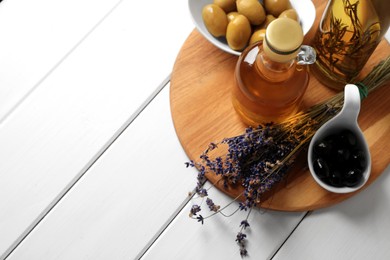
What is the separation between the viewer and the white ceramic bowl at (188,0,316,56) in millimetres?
599

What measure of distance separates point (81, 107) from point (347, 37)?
391mm

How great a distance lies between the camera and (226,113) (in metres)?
0.61

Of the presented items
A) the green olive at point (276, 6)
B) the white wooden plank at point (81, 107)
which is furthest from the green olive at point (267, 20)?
Result: the white wooden plank at point (81, 107)

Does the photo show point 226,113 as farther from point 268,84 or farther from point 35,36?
point 35,36

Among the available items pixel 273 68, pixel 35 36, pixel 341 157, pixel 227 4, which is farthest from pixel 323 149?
pixel 35 36

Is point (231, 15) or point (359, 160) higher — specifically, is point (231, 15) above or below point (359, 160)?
above

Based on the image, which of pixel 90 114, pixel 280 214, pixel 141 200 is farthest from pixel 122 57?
pixel 280 214

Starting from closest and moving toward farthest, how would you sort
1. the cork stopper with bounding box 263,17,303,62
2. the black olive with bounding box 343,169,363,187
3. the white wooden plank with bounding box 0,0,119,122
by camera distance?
the cork stopper with bounding box 263,17,303,62 < the black olive with bounding box 343,169,363,187 < the white wooden plank with bounding box 0,0,119,122

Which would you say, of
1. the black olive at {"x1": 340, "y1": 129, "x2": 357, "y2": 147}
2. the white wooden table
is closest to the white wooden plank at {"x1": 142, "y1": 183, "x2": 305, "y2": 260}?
the white wooden table

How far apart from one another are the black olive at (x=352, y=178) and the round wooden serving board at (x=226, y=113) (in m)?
0.04

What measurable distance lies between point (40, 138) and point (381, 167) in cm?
48

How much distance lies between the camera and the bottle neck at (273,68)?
0.50 meters

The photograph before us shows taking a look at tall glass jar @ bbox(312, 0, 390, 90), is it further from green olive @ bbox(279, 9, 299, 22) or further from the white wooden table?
the white wooden table

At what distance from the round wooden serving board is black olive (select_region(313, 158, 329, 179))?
0.04 metres
